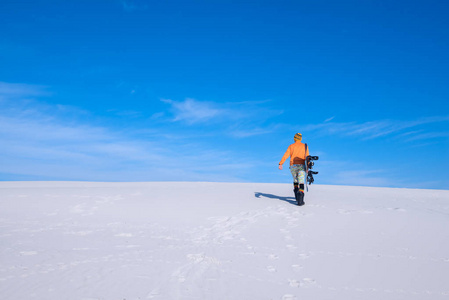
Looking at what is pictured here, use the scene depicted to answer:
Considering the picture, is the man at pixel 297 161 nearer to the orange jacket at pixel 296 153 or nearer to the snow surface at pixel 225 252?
the orange jacket at pixel 296 153

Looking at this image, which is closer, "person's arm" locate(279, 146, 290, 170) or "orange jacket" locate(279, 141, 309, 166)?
"orange jacket" locate(279, 141, 309, 166)

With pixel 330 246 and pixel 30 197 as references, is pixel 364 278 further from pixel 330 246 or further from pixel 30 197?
pixel 30 197

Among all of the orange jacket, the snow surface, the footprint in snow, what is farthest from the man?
the footprint in snow

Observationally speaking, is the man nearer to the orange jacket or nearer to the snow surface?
the orange jacket

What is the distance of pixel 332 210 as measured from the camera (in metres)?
10.1

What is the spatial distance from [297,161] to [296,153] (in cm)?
30

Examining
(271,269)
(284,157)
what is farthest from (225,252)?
(284,157)

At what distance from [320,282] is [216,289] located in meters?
1.49

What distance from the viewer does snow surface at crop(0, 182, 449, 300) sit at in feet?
13.4

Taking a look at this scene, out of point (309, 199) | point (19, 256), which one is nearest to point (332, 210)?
point (309, 199)

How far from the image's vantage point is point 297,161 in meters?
11.4

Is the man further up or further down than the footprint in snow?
further up

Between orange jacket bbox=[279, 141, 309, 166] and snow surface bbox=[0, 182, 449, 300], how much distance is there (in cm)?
173

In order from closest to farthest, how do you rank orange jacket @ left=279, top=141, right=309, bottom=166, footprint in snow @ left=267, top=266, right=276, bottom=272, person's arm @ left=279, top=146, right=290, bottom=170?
1. footprint in snow @ left=267, top=266, right=276, bottom=272
2. orange jacket @ left=279, top=141, right=309, bottom=166
3. person's arm @ left=279, top=146, right=290, bottom=170
